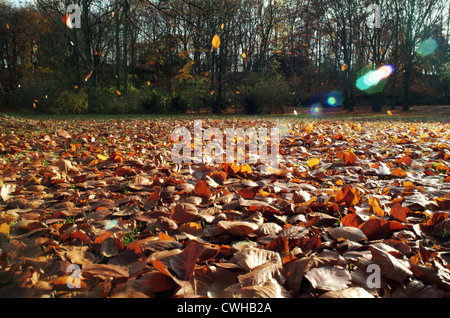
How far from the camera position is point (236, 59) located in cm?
2608

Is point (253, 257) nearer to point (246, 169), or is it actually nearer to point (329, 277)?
point (329, 277)

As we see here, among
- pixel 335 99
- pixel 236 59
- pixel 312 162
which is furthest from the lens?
pixel 236 59

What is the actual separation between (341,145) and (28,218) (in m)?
3.60

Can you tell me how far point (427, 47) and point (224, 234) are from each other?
2760cm

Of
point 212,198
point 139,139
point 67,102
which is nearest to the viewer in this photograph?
point 212,198

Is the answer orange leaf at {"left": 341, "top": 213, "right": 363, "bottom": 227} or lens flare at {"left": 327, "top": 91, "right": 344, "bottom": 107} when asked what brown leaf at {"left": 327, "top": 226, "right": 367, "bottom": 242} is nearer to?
orange leaf at {"left": 341, "top": 213, "right": 363, "bottom": 227}

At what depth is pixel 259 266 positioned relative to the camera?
96cm

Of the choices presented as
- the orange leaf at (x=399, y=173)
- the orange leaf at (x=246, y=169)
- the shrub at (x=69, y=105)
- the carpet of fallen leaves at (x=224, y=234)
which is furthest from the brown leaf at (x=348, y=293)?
the shrub at (x=69, y=105)

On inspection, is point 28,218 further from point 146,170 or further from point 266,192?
point 266,192

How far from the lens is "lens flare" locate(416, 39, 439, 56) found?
846 inches

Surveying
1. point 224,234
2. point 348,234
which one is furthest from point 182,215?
point 348,234

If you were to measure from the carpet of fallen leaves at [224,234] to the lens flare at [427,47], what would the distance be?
24.0m

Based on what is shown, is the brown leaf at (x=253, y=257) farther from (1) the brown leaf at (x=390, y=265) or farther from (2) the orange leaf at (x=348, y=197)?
(2) the orange leaf at (x=348, y=197)
